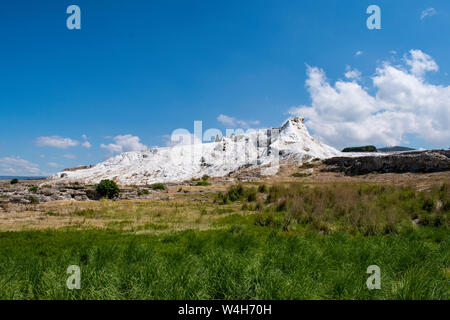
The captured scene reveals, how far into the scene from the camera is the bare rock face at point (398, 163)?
31297 millimetres

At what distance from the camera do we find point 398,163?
35.7 meters

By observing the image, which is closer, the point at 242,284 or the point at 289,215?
the point at 242,284

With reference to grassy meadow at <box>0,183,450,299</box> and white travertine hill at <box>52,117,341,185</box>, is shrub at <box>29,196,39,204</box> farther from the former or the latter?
white travertine hill at <box>52,117,341,185</box>

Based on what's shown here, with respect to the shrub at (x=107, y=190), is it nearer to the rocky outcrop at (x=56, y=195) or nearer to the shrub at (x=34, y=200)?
the rocky outcrop at (x=56, y=195)

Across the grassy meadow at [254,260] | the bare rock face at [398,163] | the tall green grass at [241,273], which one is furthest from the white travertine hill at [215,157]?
the tall green grass at [241,273]

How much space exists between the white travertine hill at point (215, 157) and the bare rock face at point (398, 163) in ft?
38.7

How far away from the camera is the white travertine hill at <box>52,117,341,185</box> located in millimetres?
60250

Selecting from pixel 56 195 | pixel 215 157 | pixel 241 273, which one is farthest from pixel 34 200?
pixel 215 157

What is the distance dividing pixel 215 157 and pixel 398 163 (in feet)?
149

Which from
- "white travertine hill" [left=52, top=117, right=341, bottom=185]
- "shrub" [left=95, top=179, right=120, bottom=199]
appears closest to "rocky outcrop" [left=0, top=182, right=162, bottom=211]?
"shrub" [left=95, top=179, right=120, bottom=199]
